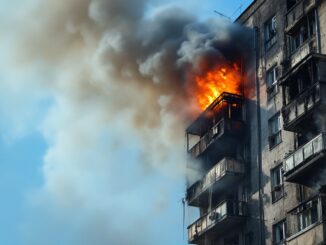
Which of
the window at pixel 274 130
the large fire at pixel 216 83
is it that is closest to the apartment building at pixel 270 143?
the window at pixel 274 130

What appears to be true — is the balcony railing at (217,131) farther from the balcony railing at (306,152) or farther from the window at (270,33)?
the balcony railing at (306,152)

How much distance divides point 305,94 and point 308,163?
428 centimetres

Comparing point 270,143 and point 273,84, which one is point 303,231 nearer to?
point 270,143

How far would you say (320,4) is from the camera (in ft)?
158

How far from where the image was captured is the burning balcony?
42.1m

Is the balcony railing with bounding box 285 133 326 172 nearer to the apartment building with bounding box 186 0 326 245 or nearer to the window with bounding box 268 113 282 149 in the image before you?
the apartment building with bounding box 186 0 326 245

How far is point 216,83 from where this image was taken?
58281 millimetres

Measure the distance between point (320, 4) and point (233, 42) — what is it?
423 inches

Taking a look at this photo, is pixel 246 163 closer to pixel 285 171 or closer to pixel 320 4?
pixel 285 171

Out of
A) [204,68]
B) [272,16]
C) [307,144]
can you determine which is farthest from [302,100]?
[204,68]

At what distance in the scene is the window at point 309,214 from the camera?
1710 inches

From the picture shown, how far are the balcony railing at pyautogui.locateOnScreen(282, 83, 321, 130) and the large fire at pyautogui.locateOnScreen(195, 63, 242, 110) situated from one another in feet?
32.3

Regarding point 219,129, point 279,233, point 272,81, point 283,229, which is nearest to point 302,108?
point 272,81

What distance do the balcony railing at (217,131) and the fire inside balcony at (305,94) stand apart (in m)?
6.36
